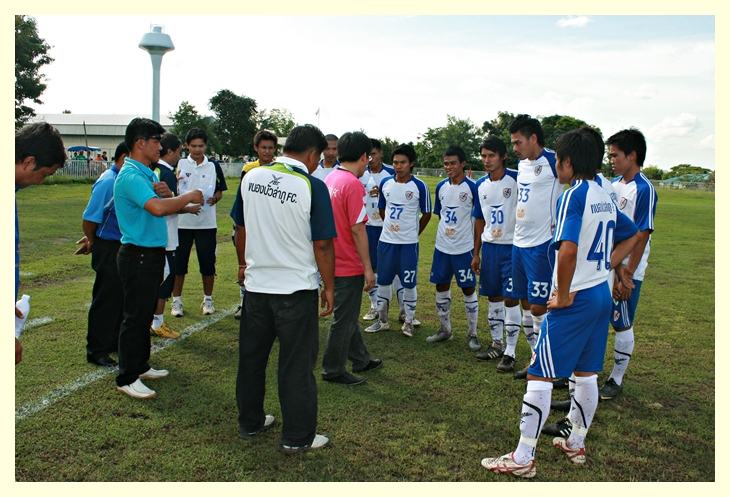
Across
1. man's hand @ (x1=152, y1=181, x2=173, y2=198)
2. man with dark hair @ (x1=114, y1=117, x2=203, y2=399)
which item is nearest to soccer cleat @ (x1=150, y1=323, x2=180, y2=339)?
man with dark hair @ (x1=114, y1=117, x2=203, y2=399)

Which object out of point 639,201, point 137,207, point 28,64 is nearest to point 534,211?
point 639,201

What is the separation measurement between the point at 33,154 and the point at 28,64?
38909mm

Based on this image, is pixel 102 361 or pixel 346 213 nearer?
pixel 346 213

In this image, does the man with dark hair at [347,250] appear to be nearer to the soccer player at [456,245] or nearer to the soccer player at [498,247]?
the soccer player at [498,247]

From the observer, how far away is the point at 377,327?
24.4 feet

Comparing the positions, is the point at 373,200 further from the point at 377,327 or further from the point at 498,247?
the point at 498,247

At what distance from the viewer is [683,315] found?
8.61 metres

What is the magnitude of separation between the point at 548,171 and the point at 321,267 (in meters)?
2.69

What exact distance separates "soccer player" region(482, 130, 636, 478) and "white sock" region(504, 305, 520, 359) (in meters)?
2.06

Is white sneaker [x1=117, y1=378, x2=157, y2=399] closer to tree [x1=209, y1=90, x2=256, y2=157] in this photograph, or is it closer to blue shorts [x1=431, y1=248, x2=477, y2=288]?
blue shorts [x1=431, y1=248, x2=477, y2=288]

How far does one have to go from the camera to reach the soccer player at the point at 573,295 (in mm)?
3799

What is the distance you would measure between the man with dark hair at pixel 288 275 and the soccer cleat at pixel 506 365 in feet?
8.07

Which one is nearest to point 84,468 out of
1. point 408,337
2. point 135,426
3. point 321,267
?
point 135,426

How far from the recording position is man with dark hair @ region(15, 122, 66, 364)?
329 cm
